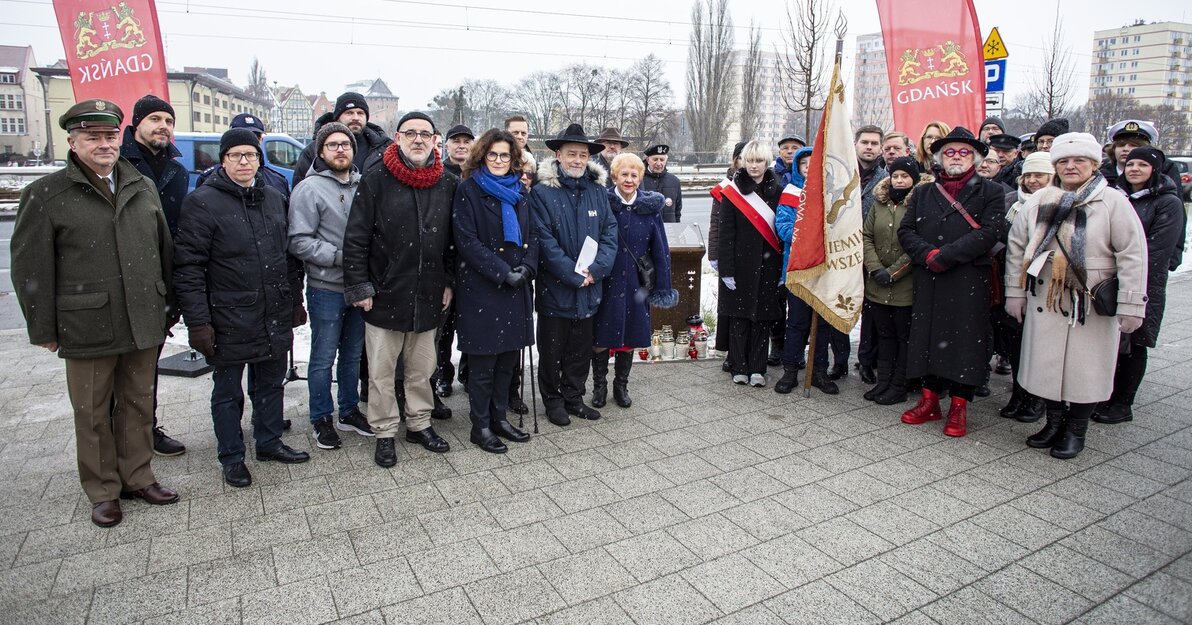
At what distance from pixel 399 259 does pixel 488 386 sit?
104 centimetres

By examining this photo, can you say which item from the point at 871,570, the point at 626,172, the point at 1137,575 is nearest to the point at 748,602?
the point at 871,570

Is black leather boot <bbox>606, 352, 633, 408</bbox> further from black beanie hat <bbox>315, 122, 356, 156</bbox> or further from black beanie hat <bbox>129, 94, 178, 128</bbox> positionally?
black beanie hat <bbox>129, 94, 178, 128</bbox>

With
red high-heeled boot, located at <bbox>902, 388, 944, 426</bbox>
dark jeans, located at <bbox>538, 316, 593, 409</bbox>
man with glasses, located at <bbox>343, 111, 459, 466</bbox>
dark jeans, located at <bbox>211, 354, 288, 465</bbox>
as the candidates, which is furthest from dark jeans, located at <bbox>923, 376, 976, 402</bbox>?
dark jeans, located at <bbox>211, 354, 288, 465</bbox>

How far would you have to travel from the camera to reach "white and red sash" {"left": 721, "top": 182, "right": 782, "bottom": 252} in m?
6.08

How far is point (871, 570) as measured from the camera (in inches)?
132

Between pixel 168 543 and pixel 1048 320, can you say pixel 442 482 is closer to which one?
pixel 168 543

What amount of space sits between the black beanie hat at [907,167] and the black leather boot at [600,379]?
2.64 metres

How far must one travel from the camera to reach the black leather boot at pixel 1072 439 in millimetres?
4738

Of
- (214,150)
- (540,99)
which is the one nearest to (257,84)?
(540,99)

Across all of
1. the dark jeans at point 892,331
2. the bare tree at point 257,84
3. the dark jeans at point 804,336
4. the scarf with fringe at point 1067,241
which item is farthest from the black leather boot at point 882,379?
the bare tree at point 257,84

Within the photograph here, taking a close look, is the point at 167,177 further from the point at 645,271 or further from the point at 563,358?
the point at 645,271

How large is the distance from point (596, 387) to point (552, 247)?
1.31m

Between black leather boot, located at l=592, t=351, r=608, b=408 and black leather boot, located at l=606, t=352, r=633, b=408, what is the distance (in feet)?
0.28

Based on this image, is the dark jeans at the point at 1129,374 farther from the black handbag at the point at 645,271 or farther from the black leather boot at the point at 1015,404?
the black handbag at the point at 645,271
